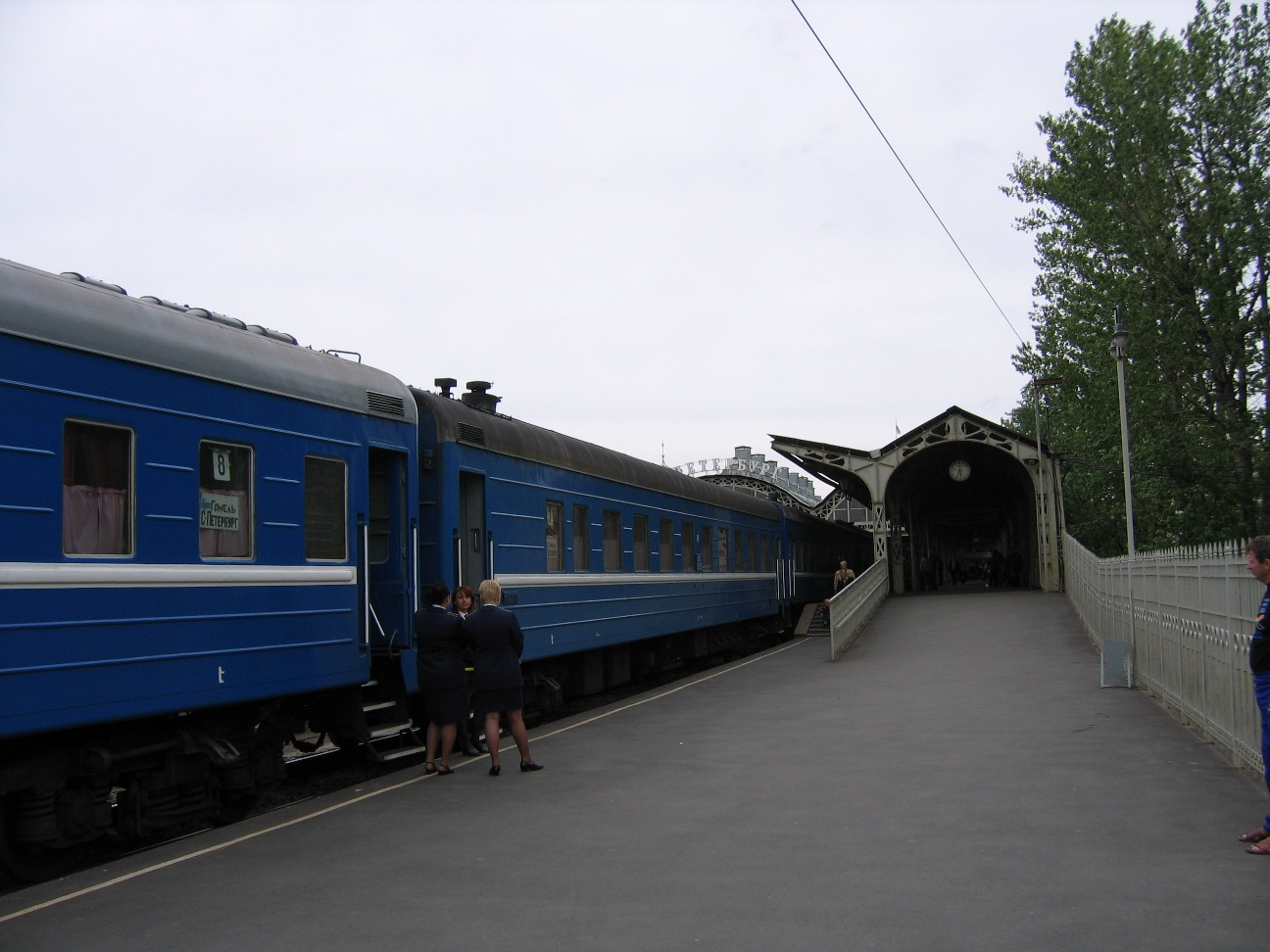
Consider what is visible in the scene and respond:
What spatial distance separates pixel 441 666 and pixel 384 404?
2317 millimetres

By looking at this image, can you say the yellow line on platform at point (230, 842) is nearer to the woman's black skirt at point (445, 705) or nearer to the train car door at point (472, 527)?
the woman's black skirt at point (445, 705)

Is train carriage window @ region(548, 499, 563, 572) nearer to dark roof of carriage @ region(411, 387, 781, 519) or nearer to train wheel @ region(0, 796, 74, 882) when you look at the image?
dark roof of carriage @ region(411, 387, 781, 519)

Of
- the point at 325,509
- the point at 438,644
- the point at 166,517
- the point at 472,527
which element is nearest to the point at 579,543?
the point at 472,527

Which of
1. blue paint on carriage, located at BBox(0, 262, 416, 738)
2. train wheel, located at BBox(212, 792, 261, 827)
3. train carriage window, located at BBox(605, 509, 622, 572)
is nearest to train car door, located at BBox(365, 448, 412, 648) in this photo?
blue paint on carriage, located at BBox(0, 262, 416, 738)

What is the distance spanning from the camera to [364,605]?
9.98 metres

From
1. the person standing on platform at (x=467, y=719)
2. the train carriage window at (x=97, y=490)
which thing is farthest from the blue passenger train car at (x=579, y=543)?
the train carriage window at (x=97, y=490)

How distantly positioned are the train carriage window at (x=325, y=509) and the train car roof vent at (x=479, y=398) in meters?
4.04

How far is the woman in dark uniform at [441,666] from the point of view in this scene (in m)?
10.2

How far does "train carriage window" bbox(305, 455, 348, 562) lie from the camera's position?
9398mm

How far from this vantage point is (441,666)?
33.5 feet

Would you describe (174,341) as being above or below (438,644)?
above

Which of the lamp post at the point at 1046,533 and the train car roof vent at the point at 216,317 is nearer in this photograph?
the train car roof vent at the point at 216,317

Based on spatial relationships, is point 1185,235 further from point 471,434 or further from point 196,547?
point 196,547

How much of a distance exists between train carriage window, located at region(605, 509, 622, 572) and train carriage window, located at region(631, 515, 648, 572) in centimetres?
66
